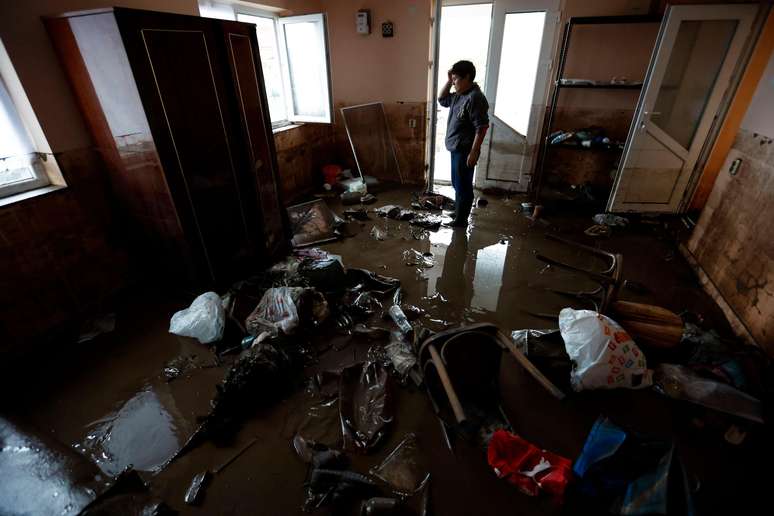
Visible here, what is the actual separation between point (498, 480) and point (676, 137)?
4590 millimetres

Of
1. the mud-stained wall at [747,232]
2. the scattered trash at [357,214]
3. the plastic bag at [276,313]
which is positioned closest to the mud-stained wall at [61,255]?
the plastic bag at [276,313]

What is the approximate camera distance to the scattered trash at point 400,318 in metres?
2.69

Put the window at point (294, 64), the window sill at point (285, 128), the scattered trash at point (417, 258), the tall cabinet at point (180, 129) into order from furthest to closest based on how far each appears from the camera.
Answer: the window sill at point (285, 128) < the window at point (294, 64) < the scattered trash at point (417, 258) < the tall cabinet at point (180, 129)

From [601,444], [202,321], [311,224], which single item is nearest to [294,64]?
[311,224]

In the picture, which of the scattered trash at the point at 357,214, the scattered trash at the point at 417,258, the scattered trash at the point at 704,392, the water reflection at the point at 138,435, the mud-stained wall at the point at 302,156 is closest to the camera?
the water reflection at the point at 138,435

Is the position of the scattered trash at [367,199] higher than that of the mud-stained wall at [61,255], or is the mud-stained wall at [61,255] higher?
the mud-stained wall at [61,255]

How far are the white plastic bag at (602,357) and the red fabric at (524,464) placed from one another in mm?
540

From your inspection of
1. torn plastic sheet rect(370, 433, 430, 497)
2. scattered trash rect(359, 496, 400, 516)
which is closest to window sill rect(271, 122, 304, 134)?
torn plastic sheet rect(370, 433, 430, 497)

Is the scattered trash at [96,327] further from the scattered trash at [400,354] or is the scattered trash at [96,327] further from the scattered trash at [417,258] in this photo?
the scattered trash at [417,258]

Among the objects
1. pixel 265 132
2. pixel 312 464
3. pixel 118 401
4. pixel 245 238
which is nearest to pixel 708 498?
pixel 312 464

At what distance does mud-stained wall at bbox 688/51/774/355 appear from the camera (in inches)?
103

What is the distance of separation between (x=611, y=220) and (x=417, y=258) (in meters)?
2.62

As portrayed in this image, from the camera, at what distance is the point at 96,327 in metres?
2.80

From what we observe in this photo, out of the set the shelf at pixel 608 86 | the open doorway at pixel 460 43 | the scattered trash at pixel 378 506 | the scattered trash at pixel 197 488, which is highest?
the open doorway at pixel 460 43
